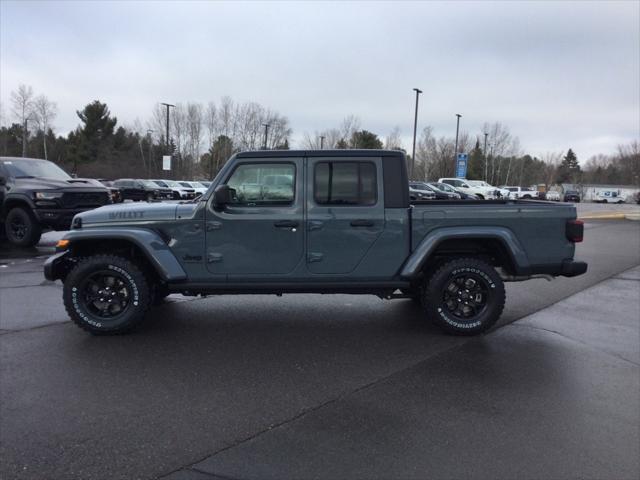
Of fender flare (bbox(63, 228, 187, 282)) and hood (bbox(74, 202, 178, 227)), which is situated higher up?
hood (bbox(74, 202, 178, 227))

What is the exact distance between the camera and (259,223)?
5.21m

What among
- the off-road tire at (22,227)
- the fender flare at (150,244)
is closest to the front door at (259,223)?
the fender flare at (150,244)

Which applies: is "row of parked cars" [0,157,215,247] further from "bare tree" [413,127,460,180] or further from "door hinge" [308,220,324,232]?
"bare tree" [413,127,460,180]

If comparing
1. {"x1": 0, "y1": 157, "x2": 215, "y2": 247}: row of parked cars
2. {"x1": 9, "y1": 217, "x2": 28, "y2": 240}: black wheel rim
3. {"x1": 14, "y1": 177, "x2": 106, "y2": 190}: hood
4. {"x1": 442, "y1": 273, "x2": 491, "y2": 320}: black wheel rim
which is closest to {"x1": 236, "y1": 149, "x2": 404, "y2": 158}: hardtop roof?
{"x1": 442, "y1": 273, "x2": 491, "y2": 320}: black wheel rim

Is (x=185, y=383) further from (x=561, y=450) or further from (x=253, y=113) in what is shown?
(x=253, y=113)

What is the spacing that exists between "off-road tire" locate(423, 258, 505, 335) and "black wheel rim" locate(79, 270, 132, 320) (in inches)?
125

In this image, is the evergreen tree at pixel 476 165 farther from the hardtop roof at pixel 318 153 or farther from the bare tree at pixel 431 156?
the hardtop roof at pixel 318 153

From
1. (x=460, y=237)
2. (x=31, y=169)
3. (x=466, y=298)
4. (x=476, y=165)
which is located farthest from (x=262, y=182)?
(x=476, y=165)

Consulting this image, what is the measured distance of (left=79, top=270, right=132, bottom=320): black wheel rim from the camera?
532cm

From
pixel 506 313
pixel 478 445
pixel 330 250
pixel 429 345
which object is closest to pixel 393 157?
pixel 330 250

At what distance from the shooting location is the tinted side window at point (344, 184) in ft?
17.5

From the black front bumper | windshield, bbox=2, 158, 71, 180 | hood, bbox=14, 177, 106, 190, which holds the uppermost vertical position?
windshield, bbox=2, 158, 71, 180

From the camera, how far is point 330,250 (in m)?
5.27

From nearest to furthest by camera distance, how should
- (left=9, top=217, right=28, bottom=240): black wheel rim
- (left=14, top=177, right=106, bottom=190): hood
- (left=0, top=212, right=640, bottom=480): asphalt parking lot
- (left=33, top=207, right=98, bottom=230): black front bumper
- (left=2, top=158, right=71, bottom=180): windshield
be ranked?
(left=0, top=212, right=640, bottom=480): asphalt parking lot → (left=33, top=207, right=98, bottom=230): black front bumper → (left=14, top=177, right=106, bottom=190): hood → (left=9, top=217, right=28, bottom=240): black wheel rim → (left=2, top=158, right=71, bottom=180): windshield
